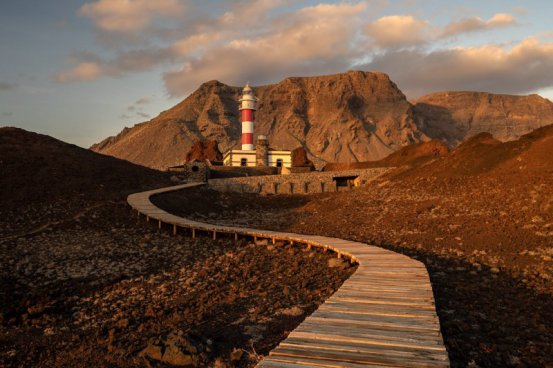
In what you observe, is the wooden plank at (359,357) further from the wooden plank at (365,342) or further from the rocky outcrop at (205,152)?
the rocky outcrop at (205,152)

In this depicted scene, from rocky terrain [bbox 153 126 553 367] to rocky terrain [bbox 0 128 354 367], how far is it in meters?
3.48

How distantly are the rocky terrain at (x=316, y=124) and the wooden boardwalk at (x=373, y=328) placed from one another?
142816 millimetres

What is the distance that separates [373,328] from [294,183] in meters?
38.0

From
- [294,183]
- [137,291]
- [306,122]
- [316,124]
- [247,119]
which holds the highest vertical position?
[306,122]

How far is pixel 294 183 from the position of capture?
44.5m

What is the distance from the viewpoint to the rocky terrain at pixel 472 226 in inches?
314

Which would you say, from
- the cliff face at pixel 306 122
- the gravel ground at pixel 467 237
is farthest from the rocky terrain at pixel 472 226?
the cliff face at pixel 306 122

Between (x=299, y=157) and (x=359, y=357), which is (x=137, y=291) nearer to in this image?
(x=359, y=357)

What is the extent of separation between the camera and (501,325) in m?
8.24

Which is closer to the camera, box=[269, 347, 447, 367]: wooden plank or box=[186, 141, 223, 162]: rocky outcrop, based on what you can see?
box=[269, 347, 447, 367]: wooden plank

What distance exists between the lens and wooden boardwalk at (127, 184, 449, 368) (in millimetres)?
5422

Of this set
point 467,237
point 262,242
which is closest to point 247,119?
point 262,242

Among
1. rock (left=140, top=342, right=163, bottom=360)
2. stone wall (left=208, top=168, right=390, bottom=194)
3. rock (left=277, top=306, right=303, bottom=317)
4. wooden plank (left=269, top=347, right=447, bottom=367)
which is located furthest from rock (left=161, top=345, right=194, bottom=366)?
stone wall (left=208, top=168, right=390, bottom=194)

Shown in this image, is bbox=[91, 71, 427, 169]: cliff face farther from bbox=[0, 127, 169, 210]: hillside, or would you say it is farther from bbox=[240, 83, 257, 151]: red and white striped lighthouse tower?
bbox=[0, 127, 169, 210]: hillside
